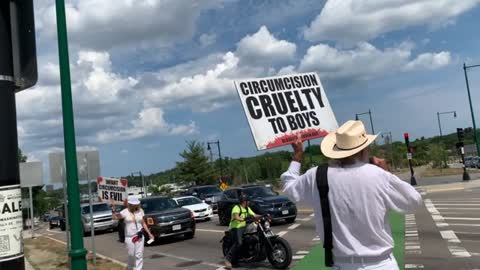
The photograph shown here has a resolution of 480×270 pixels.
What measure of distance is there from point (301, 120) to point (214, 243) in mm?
11621

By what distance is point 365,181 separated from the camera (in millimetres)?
3367

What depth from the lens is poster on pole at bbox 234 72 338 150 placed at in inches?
229

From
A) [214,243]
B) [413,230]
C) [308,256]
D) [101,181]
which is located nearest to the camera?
[308,256]

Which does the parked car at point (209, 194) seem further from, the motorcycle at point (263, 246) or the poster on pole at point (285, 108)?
the poster on pole at point (285, 108)

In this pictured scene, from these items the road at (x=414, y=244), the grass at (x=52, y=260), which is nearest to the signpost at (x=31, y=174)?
the grass at (x=52, y=260)

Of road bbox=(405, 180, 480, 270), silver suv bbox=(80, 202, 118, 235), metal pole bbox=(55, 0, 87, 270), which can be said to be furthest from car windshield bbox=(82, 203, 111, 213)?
metal pole bbox=(55, 0, 87, 270)

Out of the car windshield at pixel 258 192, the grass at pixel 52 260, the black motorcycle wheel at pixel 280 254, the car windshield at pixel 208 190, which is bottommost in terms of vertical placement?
the grass at pixel 52 260

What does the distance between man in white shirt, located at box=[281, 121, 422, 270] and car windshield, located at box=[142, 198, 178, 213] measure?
17.0 m

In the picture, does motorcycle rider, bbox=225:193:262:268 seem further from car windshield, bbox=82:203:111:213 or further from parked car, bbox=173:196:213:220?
car windshield, bbox=82:203:111:213

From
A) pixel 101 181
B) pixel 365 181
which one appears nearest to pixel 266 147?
pixel 365 181

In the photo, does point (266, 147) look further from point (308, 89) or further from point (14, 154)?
point (14, 154)

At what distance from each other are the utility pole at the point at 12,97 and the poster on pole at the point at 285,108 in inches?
88.4

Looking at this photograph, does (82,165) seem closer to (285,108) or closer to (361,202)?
(285,108)

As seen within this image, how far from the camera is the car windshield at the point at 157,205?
791 inches
